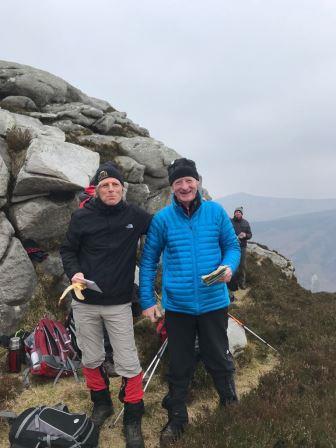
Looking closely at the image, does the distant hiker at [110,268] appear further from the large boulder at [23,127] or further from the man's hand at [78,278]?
the large boulder at [23,127]

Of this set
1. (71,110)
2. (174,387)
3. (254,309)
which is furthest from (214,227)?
(71,110)

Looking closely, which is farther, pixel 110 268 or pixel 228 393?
pixel 228 393

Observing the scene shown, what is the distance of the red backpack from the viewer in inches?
269

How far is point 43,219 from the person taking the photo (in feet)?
31.8

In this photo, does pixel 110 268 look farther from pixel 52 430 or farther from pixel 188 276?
pixel 52 430

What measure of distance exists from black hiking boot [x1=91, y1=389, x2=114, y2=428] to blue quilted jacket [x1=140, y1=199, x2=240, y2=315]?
1855mm

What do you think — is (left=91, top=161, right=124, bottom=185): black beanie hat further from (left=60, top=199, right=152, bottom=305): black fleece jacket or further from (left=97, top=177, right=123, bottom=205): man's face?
(left=60, top=199, right=152, bottom=305): black fleece jacket

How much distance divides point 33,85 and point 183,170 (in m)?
17.6

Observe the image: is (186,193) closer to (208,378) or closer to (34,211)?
(208,378)

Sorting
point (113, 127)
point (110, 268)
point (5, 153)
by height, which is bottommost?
point (110, 268)

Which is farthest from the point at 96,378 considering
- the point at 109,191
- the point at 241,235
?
the point at 241,235

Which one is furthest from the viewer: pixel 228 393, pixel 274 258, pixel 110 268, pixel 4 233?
pixel 274 258

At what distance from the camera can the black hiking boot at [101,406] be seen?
5516mm

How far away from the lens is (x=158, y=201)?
14.1 m
